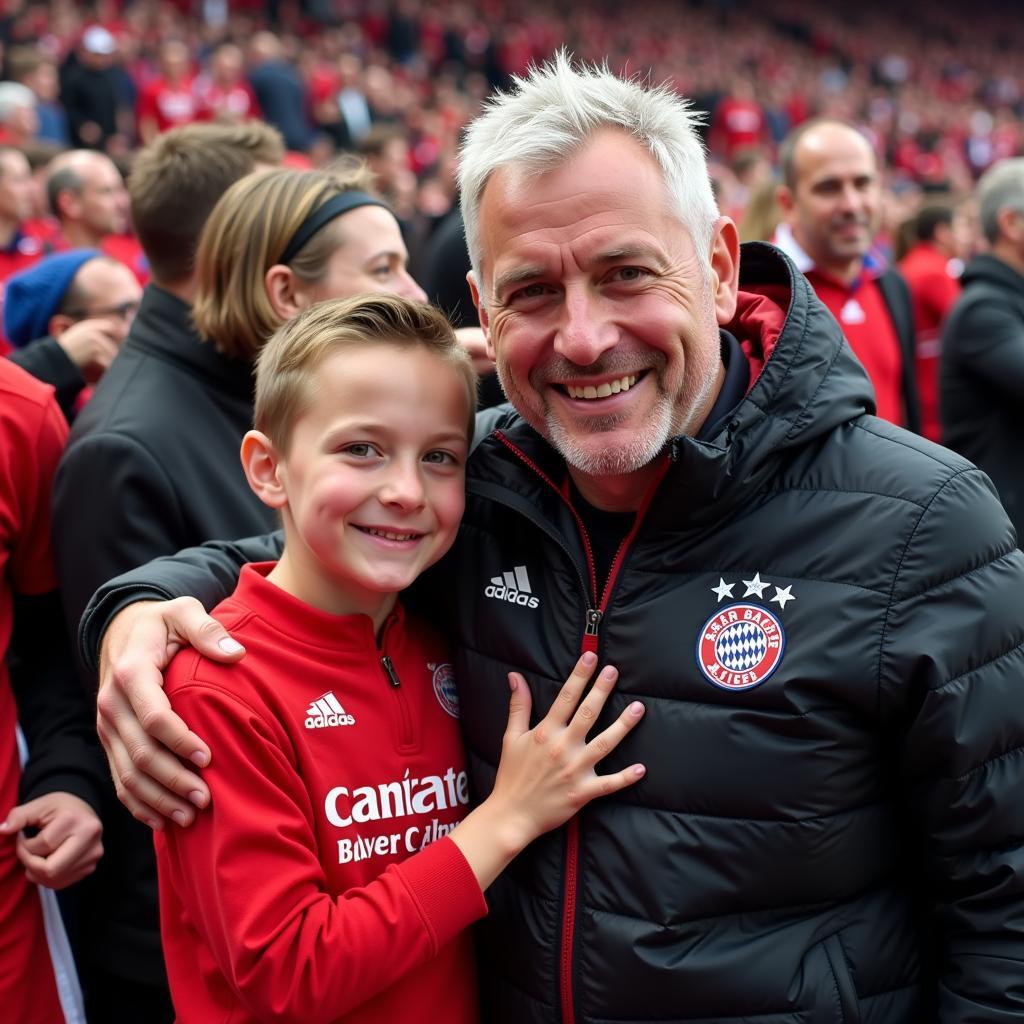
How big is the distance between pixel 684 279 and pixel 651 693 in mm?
598

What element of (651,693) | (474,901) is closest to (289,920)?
(474,901)

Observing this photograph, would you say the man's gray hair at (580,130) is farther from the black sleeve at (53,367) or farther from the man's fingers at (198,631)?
the black sleeve at (53,367)

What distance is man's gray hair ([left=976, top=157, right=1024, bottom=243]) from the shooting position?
15.7 ft

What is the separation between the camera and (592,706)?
167 cm

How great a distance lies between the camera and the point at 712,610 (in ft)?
5.41

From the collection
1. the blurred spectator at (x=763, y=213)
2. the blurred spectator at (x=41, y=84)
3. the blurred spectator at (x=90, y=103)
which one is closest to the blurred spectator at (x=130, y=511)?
the blurred spectator at (x=763, y=213)

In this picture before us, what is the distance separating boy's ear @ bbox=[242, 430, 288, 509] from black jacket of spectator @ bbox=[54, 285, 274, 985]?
488 millimetres

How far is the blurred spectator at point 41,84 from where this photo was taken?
1096 cm

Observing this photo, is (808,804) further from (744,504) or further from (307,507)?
(307,507)

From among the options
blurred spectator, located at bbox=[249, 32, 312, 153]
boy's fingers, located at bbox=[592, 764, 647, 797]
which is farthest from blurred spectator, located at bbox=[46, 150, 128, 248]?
blurred spectator, located at bbox=[249, 32, 312, 153]

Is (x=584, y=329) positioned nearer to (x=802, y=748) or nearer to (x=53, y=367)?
(x=802, y=748)

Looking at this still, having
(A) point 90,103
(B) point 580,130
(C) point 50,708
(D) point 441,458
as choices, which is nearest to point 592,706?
(D) point 441,458

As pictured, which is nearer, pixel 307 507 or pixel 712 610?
pixel 712 610

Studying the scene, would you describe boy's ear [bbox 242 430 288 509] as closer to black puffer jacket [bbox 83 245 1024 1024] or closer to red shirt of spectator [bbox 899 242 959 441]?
black puffer jacket [bbox 83 245 1024 1024]
